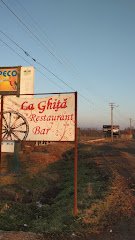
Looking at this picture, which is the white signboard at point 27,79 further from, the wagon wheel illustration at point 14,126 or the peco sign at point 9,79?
the wagon wheel illustration at point 14,126

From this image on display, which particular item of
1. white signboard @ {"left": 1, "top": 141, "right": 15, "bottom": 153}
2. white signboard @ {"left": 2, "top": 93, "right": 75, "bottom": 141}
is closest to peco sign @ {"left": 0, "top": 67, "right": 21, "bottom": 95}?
white signboard @ {"left": 1, "top": 141, "right": 15, "bottom": 153}

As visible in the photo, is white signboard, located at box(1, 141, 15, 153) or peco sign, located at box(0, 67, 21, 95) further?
white signboard, located at box(1, 141, 15, 153)

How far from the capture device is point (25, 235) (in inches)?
273

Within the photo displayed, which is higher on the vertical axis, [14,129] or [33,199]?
[14,129]

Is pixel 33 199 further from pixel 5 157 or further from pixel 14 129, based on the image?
pixel 5 157

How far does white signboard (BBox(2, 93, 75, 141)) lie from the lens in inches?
352

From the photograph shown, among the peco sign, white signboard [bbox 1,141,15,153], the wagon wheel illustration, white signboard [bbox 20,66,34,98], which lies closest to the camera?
the wagon wheel illustration

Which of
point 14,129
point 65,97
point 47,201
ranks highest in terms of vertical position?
point 65,97

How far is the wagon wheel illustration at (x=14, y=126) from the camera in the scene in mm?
9484

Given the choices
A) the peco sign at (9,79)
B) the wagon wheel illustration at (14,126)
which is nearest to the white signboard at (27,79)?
the peco sign at (9,79)

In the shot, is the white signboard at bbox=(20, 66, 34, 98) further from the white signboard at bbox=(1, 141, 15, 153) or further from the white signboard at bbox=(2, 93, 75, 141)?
the white signboard at bbox=(2, 93, 75, 141)

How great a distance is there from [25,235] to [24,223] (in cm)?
140

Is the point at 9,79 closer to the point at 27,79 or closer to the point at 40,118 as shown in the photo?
the point at 27,79

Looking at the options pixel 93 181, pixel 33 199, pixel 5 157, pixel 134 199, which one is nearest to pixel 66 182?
pixel 93 181
